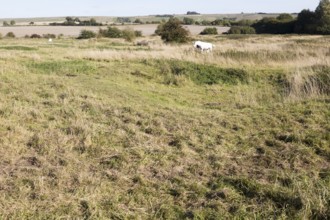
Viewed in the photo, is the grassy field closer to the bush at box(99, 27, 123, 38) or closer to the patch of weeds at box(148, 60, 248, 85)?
the patch of weeds at box(148, 60, 248, 85)

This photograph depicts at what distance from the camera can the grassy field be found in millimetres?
4156

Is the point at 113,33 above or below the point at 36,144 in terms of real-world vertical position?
above

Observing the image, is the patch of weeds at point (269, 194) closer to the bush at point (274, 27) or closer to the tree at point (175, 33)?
the tree at point (175, 33)

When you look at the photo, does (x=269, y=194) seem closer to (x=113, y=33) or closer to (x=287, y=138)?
(x=287, y=138)

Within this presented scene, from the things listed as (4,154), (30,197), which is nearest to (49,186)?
(30,197)

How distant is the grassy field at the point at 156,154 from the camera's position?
13.6 ft

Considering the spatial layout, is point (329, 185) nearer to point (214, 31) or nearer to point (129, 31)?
point (129, 31)

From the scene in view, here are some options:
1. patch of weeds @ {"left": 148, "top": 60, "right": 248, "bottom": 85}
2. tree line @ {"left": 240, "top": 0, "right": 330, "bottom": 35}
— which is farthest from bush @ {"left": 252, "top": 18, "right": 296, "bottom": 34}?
patch of weeds @ {"left": 148, "top": 60, "right": 248, "bottom": 85}

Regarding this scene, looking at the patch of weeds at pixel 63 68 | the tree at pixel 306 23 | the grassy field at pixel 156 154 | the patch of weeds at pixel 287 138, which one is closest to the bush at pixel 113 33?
the tree at pixel 306 23

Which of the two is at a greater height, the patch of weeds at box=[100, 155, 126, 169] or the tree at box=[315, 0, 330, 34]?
the tree at box=[315, 0, 330, 34]

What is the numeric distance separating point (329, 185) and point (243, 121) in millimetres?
2536

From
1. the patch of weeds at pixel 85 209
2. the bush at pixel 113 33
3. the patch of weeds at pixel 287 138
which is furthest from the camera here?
the bush at pixel 113 33

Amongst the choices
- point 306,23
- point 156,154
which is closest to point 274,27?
point 306,23

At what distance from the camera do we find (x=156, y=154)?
5527 millimetres
